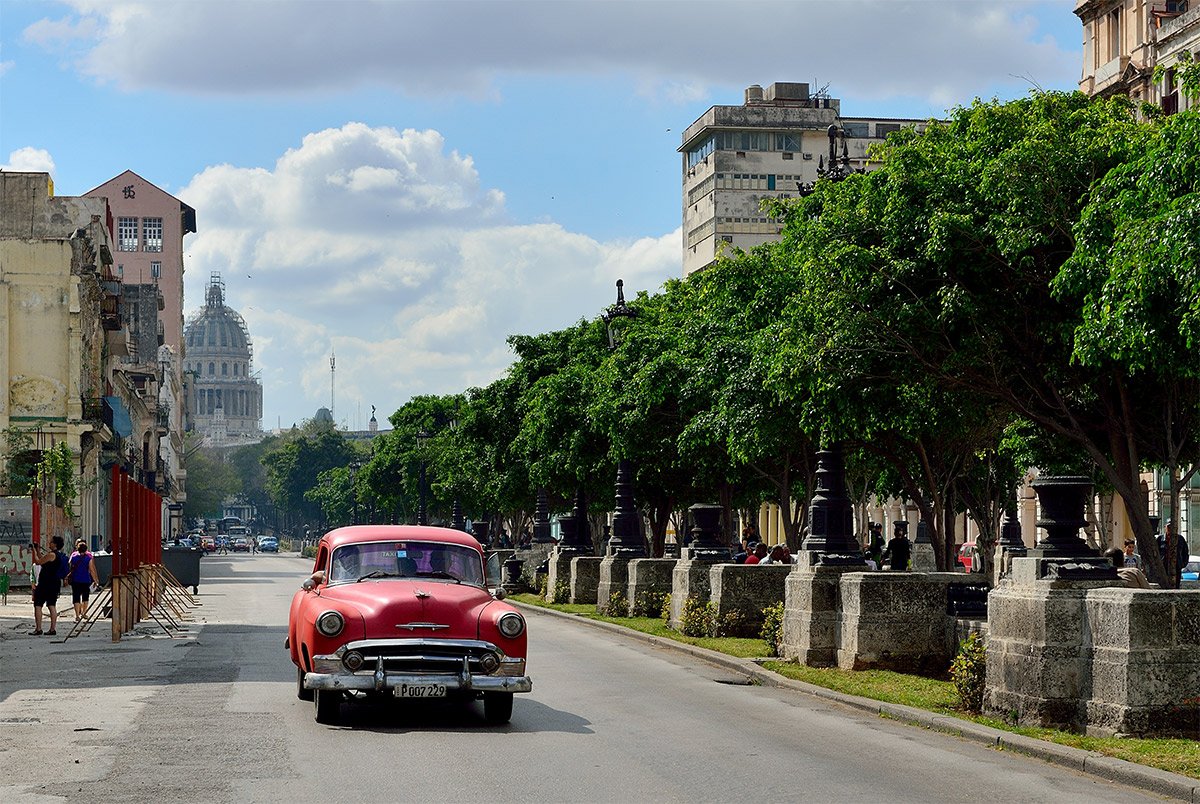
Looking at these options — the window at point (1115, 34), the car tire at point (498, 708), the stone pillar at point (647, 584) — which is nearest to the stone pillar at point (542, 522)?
the stone pillar at point (647, 584)

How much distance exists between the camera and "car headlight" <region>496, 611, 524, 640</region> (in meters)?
15.2

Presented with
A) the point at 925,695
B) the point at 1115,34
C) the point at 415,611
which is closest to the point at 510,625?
the point at 415,611

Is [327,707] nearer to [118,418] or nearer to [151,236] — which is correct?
[118,418]

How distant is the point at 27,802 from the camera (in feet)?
35.8

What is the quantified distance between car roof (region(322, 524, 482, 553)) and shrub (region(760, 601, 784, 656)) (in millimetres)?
6930

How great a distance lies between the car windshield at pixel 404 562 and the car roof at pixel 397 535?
0.17 ft

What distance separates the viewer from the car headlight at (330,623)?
48.9 feet

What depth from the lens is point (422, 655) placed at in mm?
14883

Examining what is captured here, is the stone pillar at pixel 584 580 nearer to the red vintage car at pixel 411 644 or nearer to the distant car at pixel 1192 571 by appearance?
the distant car at pixel 1192 571

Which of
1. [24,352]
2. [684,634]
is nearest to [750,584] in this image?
[684,634]

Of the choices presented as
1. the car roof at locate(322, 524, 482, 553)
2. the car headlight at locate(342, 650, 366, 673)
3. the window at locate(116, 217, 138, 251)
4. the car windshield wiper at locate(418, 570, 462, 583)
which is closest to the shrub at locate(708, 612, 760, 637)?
the car roof at locate(322, 524, 482, 553)

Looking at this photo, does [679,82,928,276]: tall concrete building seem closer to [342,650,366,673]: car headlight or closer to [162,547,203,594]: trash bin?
[162,547,203,594]: trash bin

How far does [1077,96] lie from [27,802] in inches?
641

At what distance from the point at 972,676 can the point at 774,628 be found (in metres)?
7.58
